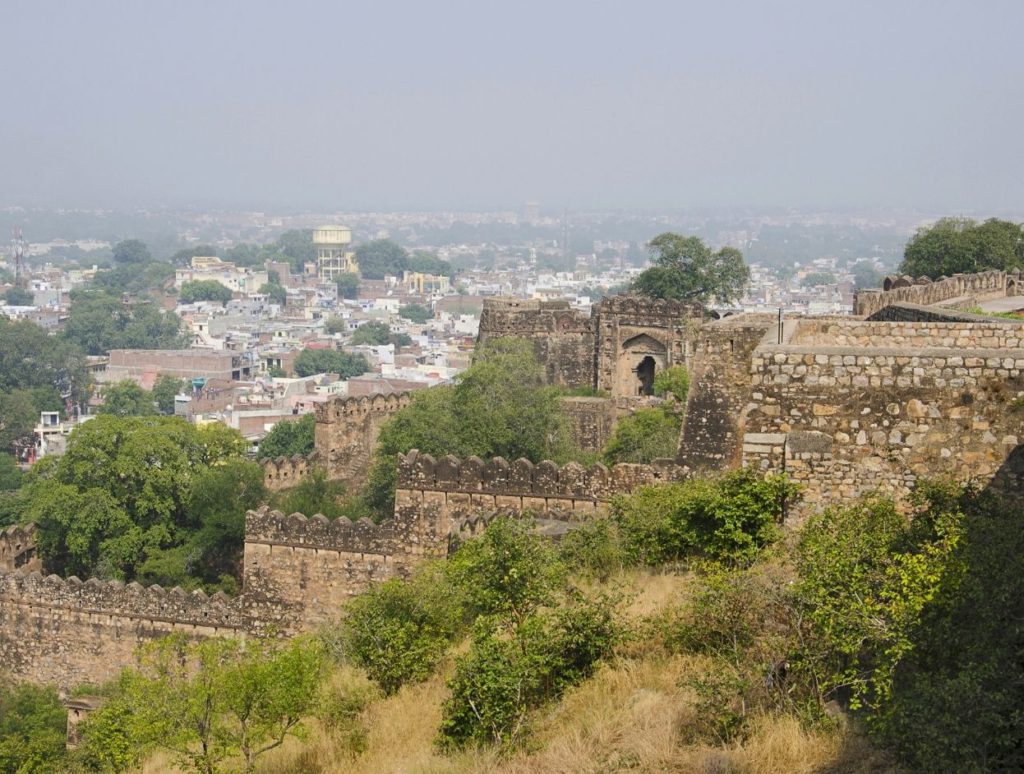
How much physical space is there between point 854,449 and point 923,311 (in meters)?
7.29

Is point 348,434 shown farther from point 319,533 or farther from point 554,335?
point 319,533

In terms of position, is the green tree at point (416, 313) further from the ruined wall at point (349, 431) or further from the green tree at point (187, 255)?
the ruined wall at point (349, 431)

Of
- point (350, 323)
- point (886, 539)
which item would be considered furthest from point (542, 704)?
point (350, 323)

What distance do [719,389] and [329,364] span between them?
307 feet

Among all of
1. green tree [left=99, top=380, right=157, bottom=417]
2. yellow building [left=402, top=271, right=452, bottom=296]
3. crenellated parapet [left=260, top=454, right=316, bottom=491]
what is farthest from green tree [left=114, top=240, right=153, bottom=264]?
crenellated parapet [left=260, top=454, right=316, bottom=491]

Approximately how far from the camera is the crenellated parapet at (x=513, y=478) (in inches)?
632

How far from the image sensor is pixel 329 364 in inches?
4134

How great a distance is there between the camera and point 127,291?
164 meters

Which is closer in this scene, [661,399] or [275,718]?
[275,718]

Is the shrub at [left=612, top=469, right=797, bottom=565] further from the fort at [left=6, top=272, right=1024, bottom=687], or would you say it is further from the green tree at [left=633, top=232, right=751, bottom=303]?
the green tree at [left=633, top=232, right=751, bottom=303]

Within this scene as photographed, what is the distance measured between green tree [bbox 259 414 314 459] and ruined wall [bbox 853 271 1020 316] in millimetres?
19428

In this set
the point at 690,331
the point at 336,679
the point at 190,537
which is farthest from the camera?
the point at 690,331

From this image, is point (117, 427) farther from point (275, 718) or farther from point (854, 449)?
point (854, 449)

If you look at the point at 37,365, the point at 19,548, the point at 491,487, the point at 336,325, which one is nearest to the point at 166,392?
the point at 37,365
